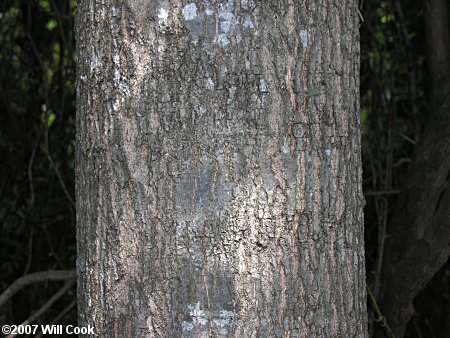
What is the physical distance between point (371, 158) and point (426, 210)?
621 millimetres

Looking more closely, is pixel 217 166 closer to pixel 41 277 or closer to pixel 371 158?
pixel 41 277

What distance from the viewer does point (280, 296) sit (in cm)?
121

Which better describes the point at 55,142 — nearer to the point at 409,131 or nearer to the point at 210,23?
the point at 409,131

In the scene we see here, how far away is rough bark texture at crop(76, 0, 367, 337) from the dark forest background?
90 cm

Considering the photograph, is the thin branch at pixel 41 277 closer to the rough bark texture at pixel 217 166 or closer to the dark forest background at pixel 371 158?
the dark forest background at pixel 371 158

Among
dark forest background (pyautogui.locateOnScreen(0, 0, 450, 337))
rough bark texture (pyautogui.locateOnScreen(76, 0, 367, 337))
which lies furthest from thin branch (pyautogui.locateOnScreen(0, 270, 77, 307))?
rough bark texture (pyautogui.locateOnScreen(76, 0, 367, 337))

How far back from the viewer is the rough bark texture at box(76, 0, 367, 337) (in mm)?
1188

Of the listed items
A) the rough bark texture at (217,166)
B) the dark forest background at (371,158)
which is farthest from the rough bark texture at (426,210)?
the rough bark texture at (217,166)

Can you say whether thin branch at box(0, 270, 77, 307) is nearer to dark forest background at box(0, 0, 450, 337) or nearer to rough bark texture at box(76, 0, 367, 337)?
dark forest background at box(0, 0, 450, 337)

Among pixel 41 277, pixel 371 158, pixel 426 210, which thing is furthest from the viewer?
pixel 371 158

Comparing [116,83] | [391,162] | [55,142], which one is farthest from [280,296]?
[55,142]

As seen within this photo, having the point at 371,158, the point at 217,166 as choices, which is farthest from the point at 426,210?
the point at 217,166

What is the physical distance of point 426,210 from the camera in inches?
85.6

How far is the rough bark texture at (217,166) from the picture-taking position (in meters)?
1.19
